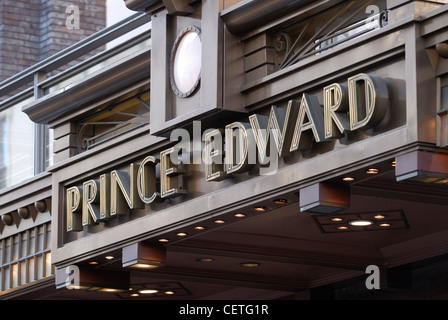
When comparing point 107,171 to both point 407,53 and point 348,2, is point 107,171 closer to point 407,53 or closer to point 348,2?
point 348,2

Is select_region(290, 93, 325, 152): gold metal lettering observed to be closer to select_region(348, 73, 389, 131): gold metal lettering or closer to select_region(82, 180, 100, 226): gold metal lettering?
select_region(348, 73, 389, 131): gold metal lettering

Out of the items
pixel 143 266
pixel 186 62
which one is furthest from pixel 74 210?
pixel 186 62

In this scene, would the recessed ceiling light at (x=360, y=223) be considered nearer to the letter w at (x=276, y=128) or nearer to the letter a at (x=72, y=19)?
the letter w at (x=276, y=128)

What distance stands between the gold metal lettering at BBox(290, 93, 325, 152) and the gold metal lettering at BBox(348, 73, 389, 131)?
470 mm

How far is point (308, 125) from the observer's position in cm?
1110

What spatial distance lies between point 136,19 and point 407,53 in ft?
18.7

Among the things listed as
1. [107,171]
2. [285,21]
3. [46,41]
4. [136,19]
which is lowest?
[107,171]

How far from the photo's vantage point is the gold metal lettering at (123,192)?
537 inches

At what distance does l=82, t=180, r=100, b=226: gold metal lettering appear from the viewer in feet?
46.9

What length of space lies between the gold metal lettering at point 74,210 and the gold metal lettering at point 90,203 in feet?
0.31

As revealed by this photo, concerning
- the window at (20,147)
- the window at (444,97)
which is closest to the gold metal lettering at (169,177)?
the window at (444,97)

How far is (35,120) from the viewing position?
1580 cm
